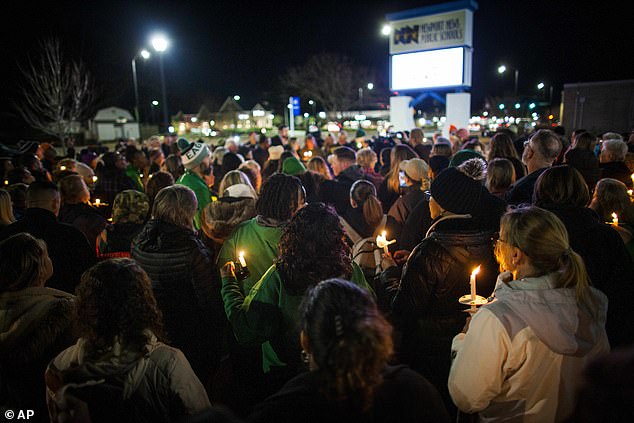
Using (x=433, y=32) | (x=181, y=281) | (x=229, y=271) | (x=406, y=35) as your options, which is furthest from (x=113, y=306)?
(x=406, y=35)

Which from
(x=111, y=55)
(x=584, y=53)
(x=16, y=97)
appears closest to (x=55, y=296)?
(x=16, y=97)

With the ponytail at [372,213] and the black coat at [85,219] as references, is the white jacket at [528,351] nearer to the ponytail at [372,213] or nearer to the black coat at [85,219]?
the ponytail at [372,213]

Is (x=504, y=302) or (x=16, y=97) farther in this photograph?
(x=16, y=97)

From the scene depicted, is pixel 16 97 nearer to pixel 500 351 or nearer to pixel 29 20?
pixel 29 20

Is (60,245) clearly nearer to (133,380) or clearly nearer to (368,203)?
(133,380)

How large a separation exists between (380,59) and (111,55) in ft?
126

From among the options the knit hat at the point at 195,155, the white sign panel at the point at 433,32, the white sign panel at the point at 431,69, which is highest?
the white sign panel at the point at 433,32

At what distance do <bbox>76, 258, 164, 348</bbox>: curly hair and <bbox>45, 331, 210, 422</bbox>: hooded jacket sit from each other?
0.06m

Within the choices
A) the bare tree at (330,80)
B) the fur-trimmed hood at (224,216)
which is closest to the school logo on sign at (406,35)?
the fur-trimmed hood at (224,216)

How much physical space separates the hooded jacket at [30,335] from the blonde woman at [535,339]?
7.77ft

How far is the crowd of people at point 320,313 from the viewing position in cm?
167

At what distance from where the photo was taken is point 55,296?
2.91 metres

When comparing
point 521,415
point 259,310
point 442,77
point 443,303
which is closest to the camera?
point 521,415

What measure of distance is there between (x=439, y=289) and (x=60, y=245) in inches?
131
